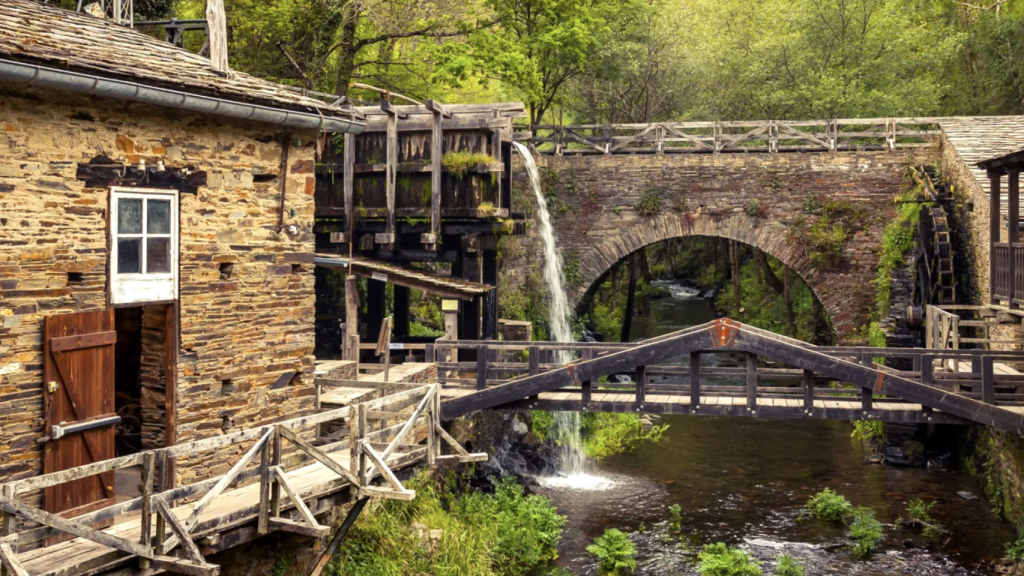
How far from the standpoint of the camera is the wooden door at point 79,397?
7656 mm

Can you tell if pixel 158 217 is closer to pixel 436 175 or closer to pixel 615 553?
pixel 615 553

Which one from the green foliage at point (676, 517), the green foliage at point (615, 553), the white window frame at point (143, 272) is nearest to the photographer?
the white window frame at point (143, 272)

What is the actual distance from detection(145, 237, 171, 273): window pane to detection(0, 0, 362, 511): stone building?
16mm

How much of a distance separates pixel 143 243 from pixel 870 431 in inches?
591

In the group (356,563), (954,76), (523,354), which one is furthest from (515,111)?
(954,76)

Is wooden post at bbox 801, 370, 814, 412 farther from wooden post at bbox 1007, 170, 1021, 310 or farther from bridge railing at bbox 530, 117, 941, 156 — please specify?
bridge railing at bbox 530, 117, 941, 156

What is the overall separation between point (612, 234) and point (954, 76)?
14319mm

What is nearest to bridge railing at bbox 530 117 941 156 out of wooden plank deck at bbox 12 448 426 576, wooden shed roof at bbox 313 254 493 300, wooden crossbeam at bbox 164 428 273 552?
wooden shed roof at bbox 313 254 493 300

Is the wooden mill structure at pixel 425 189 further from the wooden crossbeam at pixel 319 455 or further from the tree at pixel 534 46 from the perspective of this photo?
the wooden crossbeam at pixel 319 455

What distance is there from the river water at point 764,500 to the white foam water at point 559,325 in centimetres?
45

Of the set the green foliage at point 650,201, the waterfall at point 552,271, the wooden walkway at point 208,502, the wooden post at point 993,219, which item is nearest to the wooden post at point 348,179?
the waterfall at point 552,271

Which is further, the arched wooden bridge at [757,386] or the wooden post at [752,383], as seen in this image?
the wooden post at [752,383]

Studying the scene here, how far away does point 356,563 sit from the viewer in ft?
32.6

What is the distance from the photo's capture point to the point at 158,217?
27.8 feet
